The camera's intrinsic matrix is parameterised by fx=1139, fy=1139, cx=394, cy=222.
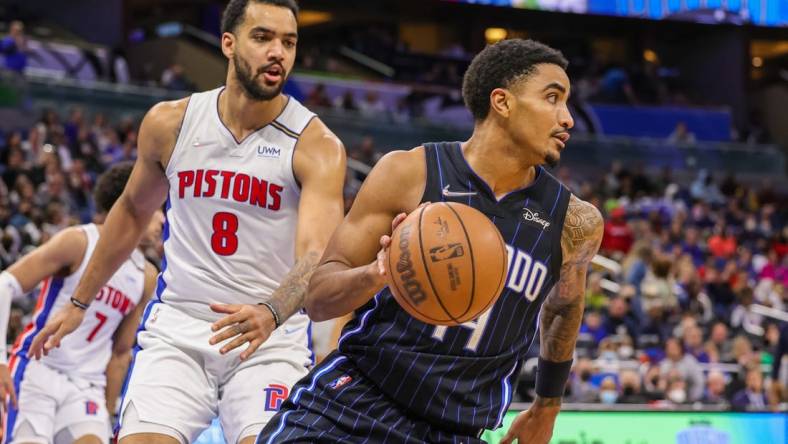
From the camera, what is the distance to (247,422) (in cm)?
423

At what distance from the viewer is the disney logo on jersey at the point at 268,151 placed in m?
4.62

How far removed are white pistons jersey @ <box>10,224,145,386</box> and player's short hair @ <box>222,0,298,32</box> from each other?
5.61ft

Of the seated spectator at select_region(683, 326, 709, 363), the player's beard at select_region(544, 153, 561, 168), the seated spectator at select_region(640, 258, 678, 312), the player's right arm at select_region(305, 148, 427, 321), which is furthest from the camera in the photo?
the seated spectator at select_region(640, 258, 678, 312)

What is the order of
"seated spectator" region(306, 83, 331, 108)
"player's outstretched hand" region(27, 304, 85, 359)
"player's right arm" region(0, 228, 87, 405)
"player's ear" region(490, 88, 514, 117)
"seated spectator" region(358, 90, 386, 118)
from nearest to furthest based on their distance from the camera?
"player's ear" region(490, 88, 514, 117)
"player's outstretched hand" region(27, 304, 85, 359)
"player's right arm" region(0, 228, 87, 405)
"seated spectator" region(306, 83, 331, 108)
"seated spectator" region(358, 90, 386, 118)

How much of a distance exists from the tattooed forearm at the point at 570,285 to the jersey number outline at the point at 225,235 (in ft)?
4.11

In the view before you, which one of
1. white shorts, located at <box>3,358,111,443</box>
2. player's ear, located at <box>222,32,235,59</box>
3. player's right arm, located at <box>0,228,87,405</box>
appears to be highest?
player's ear, located at <box>222,32,235,59</box>

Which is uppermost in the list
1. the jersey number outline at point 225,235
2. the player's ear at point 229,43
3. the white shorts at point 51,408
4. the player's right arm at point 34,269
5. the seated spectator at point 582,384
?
the player's ear at point 229,43

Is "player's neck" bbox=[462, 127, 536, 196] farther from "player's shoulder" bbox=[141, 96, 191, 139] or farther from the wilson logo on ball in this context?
"player's shoulder" bbox=[141, 96, 191, 139]

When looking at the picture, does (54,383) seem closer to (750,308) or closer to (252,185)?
(252,185)

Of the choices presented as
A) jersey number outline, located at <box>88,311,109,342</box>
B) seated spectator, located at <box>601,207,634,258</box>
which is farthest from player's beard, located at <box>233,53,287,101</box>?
seated spectator, located at <box>601,207,634,258</box>

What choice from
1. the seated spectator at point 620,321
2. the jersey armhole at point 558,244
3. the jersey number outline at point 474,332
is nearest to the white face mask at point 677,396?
the seated spectator at point 620,321

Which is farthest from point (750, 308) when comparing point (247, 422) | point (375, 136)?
point (247, 422)

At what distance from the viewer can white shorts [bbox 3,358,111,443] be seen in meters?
5.93

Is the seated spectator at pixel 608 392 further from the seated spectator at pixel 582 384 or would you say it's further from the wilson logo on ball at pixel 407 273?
the wilson logo on ball at pixel 407 273
